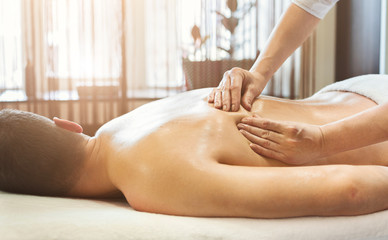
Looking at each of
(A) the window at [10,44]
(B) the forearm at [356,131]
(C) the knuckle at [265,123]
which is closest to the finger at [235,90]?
(C) the knuckle at [265,123]

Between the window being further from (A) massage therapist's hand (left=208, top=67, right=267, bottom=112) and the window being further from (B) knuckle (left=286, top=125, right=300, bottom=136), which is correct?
(B) knuckle (left=286, top=125, right=300, bottom=136)

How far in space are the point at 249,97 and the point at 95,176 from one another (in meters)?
0.51

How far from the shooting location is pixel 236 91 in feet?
4.08

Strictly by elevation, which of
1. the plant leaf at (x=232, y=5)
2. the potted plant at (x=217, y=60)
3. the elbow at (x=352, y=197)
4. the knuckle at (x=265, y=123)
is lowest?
the elbow at (x=352, y=197)

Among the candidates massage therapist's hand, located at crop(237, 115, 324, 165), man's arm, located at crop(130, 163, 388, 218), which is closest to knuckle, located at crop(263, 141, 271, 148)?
massage therapist's hand, located at crop(237, 115, 324, 165)

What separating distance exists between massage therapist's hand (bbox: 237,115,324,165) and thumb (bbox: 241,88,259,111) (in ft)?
0.52

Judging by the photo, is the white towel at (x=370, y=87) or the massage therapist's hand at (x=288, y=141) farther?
the white towel at (x=370, y=87)

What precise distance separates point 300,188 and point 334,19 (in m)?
3.10

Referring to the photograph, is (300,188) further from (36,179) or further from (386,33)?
(386,33)

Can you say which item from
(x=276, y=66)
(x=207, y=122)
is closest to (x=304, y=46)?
(x=276, y=66)

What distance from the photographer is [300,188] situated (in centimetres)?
88

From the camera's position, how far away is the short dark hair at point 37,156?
3.56 ft

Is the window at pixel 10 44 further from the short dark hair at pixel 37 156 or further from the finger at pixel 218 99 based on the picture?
the finger at pixel 218 99

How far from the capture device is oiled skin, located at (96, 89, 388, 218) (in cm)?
88
